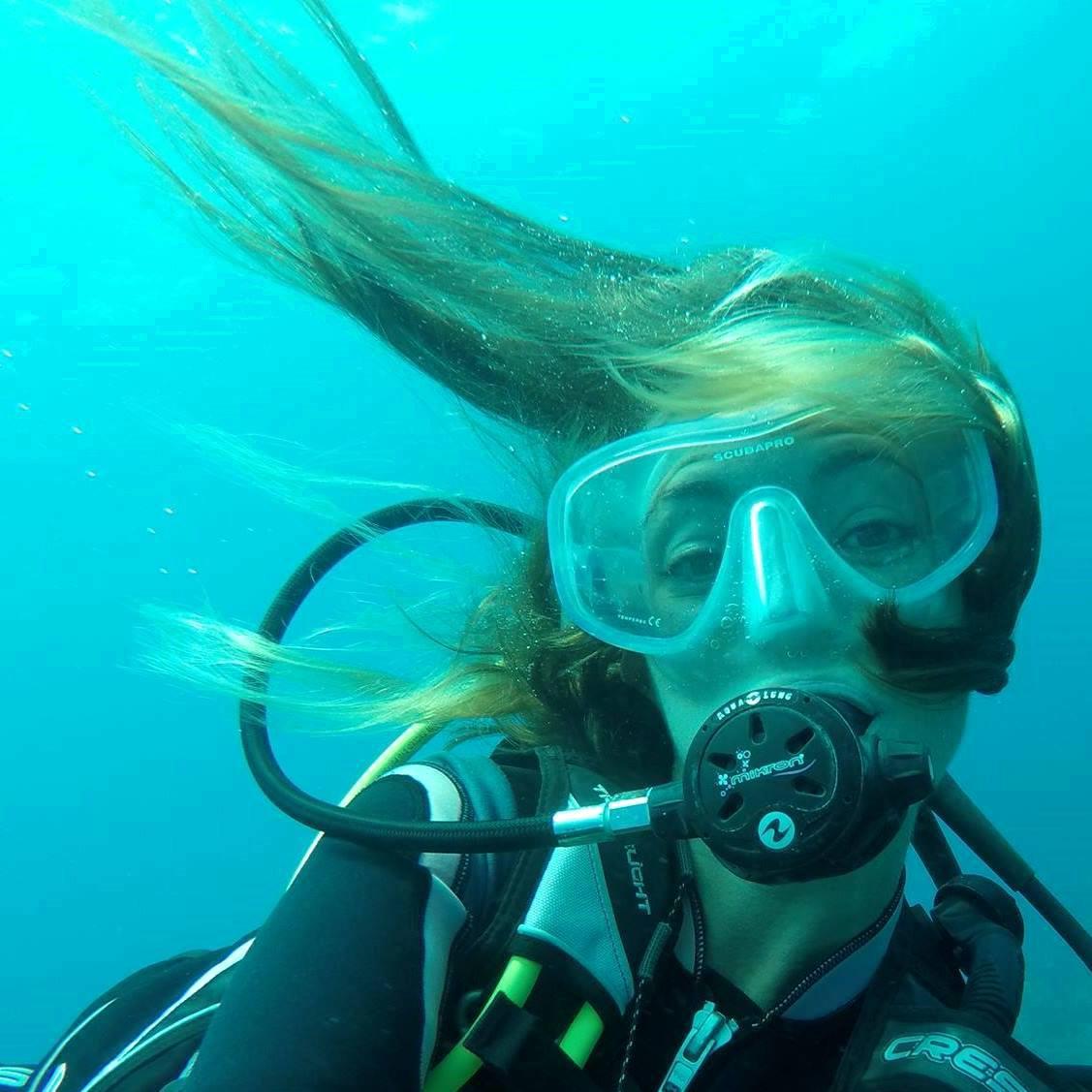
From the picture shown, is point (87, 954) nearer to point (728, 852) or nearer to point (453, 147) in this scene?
point (453, 147)

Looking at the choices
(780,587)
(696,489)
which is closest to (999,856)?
(780,587)

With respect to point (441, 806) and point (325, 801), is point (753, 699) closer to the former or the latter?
point (441, 806)

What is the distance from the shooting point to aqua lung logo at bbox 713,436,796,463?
1.58 m

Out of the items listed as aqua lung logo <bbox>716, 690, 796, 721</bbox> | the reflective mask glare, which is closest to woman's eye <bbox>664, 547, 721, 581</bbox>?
the reflective mask glare

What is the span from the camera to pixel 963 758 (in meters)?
48.9

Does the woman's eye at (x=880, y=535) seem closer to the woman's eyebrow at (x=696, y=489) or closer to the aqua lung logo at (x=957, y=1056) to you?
the woman's eyebrow at (x=696, y=489)

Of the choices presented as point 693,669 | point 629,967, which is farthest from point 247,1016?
point 693,669

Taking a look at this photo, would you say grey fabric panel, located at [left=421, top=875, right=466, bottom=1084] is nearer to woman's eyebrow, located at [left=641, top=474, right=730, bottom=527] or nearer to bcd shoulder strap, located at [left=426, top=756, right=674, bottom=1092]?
bcd shoulder strap, located at [left=426, top=756, right=674, bottom=1092]

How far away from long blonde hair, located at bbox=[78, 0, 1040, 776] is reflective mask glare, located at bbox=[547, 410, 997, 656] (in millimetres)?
67

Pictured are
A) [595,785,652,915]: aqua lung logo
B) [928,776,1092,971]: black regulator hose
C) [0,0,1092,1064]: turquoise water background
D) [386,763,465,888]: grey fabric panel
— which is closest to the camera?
[386,763,465,888]: grey fabric panel

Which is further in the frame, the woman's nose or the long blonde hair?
the long blonde hair

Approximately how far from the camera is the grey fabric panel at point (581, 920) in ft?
4.26

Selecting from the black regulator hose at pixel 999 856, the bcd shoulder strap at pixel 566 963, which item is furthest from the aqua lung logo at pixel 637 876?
the black regulator hose at pixel 999 856

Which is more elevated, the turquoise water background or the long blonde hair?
the turquoise water background
